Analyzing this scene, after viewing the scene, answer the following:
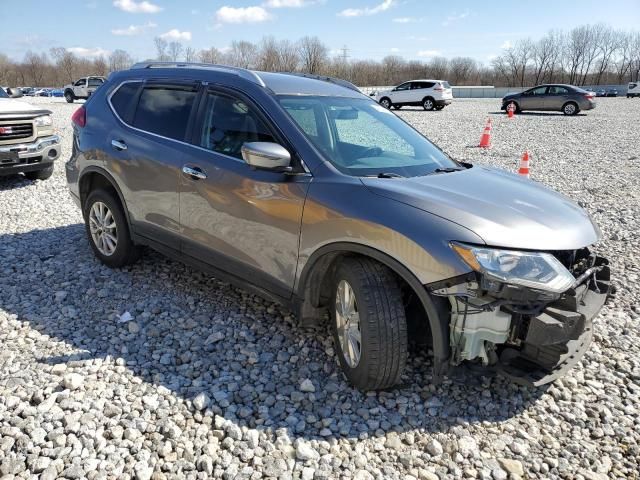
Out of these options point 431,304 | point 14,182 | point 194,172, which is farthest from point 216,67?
point 14,182

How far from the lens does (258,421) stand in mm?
2809

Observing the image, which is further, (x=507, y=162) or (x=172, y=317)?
(x=507, y=162)

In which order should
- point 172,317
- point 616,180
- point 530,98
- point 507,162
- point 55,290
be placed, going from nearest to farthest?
1. point 172,317
2. point 55,290
3. point 616,180
4. point 507,162
5. point 530,98

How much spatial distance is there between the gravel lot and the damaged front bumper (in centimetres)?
40

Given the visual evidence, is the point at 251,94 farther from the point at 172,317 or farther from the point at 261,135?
the point at 172,317

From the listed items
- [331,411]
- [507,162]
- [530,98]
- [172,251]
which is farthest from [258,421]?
[530,98]

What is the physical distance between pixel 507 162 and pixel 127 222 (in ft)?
30.9

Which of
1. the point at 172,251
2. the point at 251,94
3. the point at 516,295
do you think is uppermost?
the point at 251,94

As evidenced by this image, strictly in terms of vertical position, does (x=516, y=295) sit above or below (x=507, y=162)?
above

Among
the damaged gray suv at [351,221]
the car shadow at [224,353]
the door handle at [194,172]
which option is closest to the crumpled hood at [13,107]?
the car shadow at [224,353]

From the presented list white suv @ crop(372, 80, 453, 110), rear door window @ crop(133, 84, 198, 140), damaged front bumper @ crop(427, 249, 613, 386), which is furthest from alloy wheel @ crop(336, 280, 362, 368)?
white suv @ crop(372, 80, 453, 110)

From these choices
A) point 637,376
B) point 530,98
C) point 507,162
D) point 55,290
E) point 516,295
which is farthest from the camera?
point 530,98

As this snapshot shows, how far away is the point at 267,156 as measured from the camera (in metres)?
3.01

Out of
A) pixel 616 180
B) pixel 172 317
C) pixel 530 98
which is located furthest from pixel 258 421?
pixel 530 98
